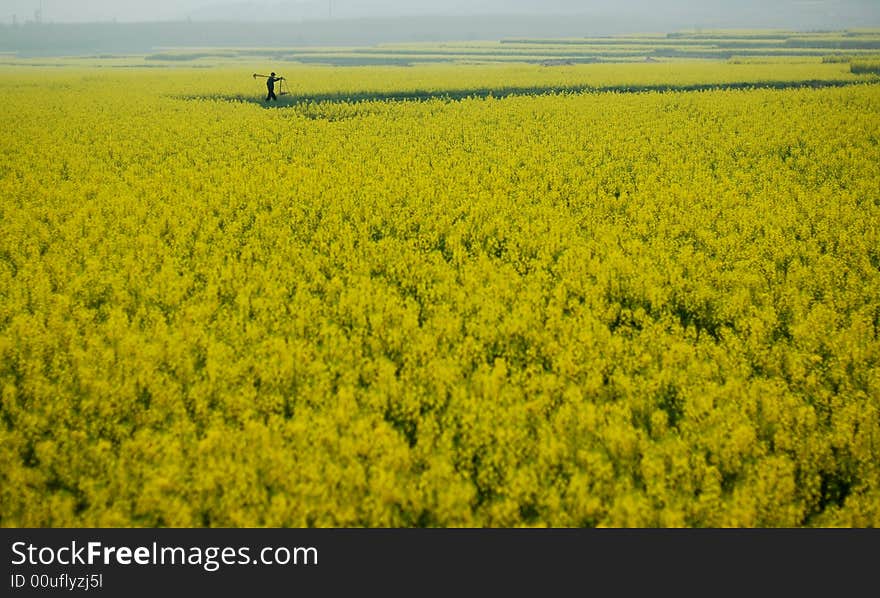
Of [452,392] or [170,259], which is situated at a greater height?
[170,259]

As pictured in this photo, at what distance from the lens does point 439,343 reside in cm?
721

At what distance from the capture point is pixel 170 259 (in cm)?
953

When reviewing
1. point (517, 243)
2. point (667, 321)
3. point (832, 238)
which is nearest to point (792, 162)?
point (832, 238)

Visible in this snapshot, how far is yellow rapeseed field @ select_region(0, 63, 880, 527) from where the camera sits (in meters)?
4.97

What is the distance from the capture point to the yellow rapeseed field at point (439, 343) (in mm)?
4973

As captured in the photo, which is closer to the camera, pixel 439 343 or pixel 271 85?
pixel 439 343

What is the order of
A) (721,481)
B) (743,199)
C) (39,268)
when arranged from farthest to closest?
(743,199) → (39,268) → (721,481)

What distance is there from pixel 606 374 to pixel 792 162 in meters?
13.1

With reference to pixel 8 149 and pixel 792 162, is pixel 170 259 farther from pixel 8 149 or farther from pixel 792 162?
pixel 792 162

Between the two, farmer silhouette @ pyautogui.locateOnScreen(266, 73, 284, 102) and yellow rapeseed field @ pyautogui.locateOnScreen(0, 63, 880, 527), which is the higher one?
farmer silhouette @ pyautogui.locateOnScreen(266, 73, 284, 102)

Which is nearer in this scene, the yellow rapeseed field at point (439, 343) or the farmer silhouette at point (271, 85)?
the yellow rapeseed field at point (439, 343)

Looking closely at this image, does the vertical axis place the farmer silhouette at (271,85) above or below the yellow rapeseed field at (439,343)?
above

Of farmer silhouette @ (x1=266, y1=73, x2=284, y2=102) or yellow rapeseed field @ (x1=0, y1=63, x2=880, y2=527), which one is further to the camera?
farmer silhouette @ (x1=266, y1=73, x2=284, y2=102)
